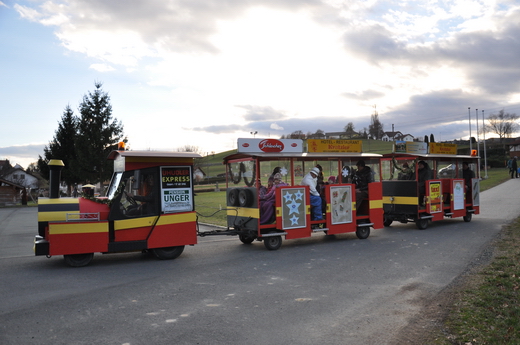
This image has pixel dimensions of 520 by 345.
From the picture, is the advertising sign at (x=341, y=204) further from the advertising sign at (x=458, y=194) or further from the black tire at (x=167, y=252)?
the advertising sign at (x=458, y=194)

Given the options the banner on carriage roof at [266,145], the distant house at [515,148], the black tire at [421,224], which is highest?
the distant house at [515,148]

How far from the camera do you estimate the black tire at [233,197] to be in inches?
463

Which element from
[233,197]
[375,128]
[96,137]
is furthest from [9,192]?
[375,128]

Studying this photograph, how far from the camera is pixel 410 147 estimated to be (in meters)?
14.8

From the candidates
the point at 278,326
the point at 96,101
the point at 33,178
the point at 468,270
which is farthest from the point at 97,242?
the point at 33,178

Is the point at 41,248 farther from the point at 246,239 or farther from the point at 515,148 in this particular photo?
the point at 515,148

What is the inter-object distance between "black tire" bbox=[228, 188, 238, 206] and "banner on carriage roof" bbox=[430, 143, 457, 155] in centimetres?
793

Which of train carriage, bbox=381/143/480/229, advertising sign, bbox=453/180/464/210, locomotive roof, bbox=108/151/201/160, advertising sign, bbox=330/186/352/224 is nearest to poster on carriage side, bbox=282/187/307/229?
advertising sign, bbox=330/186/352/224

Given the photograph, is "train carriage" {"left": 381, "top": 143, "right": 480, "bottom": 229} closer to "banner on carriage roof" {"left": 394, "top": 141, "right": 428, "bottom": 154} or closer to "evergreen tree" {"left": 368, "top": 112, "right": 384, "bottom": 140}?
"banner on carriage roof" {"left": 394, "top": 141, "right": 428, "bottom": 154}

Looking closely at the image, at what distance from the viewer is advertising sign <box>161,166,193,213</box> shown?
9.62m

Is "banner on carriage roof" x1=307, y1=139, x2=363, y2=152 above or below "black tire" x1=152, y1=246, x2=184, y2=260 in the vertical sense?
above

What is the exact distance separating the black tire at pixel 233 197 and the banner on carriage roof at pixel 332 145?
2.31 m

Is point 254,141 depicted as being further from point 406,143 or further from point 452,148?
point 452,148

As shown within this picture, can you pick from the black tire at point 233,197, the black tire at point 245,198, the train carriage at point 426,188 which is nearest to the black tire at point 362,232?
the train carriage at point 426,188
